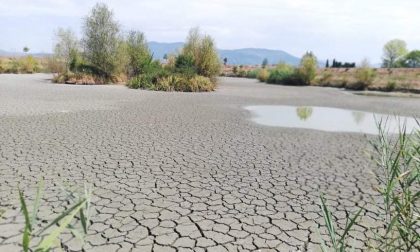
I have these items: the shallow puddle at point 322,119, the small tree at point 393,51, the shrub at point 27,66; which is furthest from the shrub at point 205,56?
the small tree at point 393,51

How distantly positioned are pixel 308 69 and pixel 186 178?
34.0m

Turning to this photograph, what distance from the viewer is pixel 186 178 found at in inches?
237

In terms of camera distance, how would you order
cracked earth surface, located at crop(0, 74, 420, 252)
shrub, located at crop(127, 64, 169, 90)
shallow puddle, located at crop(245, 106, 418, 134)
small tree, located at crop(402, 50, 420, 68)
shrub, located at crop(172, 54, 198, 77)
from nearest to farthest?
cracked earth surface, located at crop(0, 74, 420, 252), shallow puddle, located at crop(245, 106, 418, 134), shrub, located at crop(127, 64, 169, 90), shrub, located at crop(172, 54, 198, 77), small tree, located at crop(402, 50, 420, 68)

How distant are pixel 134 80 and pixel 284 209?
830 inches

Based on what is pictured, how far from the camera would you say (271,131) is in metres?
10.7

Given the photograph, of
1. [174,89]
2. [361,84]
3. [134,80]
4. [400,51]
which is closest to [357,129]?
→ [174,89]

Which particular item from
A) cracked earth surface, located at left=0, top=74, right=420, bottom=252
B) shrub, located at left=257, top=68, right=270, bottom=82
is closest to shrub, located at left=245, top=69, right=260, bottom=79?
shrub, located at left=257, top=68, right=270, bottom=82

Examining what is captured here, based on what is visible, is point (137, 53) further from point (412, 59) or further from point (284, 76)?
point (412, 59)

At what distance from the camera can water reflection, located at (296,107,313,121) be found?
14.3 m

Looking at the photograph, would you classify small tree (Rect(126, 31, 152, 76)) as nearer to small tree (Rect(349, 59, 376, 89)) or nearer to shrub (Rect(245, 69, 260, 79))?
small tree (Rect(349, 59, 376, 89))

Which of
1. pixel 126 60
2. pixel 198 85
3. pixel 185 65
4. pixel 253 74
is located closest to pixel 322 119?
pixel 198 85

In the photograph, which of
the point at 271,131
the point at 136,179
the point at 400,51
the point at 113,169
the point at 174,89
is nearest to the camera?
the point at 136,179

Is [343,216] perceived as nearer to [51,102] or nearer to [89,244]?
[89,244]

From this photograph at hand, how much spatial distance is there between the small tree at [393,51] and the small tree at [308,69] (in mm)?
57804
